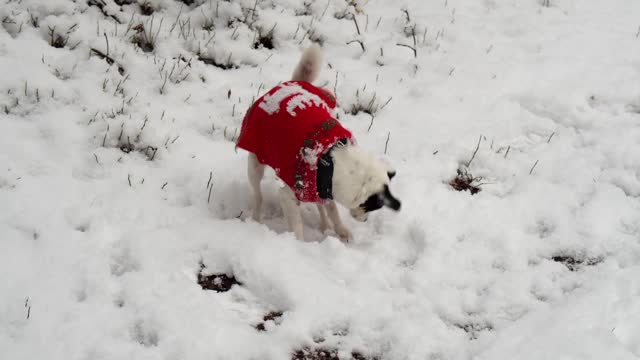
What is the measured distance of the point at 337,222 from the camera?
136 inches

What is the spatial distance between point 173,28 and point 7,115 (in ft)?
6.32

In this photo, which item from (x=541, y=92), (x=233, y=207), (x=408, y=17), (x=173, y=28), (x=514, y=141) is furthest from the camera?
(x=408, y=17)

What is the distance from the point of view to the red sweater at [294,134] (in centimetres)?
297

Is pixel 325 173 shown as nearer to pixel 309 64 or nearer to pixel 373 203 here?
pixel 373 203

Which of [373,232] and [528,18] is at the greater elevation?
[528,18]

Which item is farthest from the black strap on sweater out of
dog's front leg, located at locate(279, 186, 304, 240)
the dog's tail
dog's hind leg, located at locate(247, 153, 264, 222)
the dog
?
the dog's tail

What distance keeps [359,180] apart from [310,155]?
0.31 metres

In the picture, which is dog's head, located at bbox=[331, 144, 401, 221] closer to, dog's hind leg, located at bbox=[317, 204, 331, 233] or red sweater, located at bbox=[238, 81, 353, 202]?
red sweater, located at bbox=[238, 81, 353, 202]

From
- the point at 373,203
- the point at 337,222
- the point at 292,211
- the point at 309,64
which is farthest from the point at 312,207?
the point at 309,64

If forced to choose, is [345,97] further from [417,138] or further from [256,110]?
[256,110]

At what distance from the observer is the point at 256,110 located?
10.9ft

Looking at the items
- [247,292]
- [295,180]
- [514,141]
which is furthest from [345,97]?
[247,292]

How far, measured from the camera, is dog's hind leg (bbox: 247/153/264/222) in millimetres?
3457

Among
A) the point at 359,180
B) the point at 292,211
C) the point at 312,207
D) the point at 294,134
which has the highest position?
the point at 294,134
